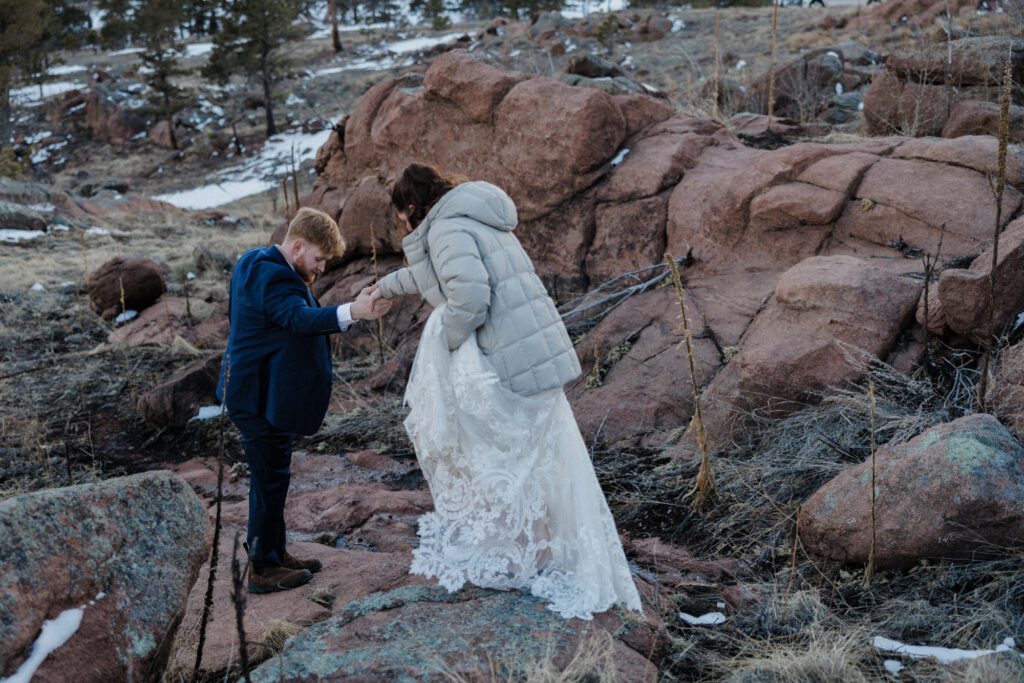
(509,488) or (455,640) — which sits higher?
(509,488)

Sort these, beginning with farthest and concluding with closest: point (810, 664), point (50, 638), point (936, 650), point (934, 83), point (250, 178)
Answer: point (250, 178)
point (934, 83)
point (936, 650)
point (810, 664)
point (50, 638)

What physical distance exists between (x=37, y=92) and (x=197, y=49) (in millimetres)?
8564

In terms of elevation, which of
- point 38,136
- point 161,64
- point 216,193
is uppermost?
point 161,64

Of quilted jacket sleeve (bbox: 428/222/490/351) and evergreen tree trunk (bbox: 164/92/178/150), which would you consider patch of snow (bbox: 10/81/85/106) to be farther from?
quilted jacket sleeve (bbox: 428/222/490/351)

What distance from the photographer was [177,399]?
691 centimetres

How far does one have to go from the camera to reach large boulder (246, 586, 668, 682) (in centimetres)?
287

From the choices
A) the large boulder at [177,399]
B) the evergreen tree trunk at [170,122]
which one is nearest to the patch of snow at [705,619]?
the large boulder at [177,399]

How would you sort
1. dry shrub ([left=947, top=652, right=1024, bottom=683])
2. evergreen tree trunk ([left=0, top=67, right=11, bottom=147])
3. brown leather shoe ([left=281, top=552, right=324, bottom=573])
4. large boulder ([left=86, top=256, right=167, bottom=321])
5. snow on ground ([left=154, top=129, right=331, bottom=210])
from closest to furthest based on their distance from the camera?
dry shrub ([left=947, top=652, right=1024, bottom=683])
brown leather shoe ([left=281, top=552, right=324, bottom=573])
large boulder ([left=86, top=256, right=167, bottom=321])
snow on ground ([left=154, top=129, right=331, bottom=210])
evergreen tree trunk ([left=0, top=67, right=11, bottom=147])

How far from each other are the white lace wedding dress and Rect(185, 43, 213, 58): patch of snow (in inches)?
1598

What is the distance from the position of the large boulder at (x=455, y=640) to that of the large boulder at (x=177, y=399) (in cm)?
407

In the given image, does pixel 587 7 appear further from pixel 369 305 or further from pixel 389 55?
pixel 369 305

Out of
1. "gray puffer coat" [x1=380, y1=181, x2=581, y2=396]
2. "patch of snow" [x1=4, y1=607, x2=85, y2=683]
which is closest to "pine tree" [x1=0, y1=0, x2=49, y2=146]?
"gray puffer coat" [x1=380, y1=181, x2=581, y2=396]

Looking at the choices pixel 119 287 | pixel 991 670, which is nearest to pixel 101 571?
pixel 991 670

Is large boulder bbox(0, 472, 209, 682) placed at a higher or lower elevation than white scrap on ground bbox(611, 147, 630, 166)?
lower
